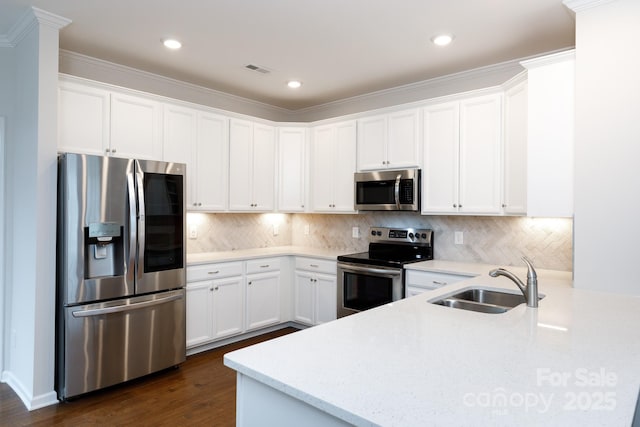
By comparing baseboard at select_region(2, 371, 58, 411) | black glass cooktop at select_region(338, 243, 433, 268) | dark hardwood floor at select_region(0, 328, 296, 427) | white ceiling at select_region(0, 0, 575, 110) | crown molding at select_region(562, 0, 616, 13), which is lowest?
dark hardwood floor at select_region(0, 328, 296, 427)

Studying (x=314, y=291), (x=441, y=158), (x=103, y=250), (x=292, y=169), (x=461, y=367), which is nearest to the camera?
(x=461, y=367)

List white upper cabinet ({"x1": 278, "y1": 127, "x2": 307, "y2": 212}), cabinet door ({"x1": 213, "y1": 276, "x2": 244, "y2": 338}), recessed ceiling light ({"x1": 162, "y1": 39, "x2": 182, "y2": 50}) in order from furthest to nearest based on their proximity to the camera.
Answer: white upper cabinet ({"x1": 278, "y1": 127, "x2": 307, "y2": 212}), cabinet door ({"x1": 213, "y1": 276, "x2": 244, "y2": 338}), recessed ceiling light ({"x1": 162, "y1": 39, "x2": 182, "y2": 50})

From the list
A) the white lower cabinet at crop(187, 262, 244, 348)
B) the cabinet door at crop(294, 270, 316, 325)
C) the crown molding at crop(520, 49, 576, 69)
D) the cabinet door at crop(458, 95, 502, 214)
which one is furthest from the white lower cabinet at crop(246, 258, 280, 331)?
the crown molding at crop(520, 49, 576, 69)

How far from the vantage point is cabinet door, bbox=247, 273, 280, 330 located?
407 cm

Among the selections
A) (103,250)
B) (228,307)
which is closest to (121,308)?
(103,250)

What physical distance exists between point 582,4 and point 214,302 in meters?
3.59

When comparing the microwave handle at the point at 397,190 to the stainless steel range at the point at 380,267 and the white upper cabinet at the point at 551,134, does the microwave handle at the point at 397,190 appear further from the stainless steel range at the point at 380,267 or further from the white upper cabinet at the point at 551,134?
the white upper cabinet at the point at 551,134

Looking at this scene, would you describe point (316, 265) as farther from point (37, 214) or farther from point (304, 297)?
point (37, 214)

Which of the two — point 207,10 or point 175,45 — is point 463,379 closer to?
point 207,10

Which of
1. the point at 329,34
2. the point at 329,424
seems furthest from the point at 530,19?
the point at 329,424

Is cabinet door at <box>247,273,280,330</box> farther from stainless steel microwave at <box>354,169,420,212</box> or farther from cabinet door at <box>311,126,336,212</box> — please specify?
stainless steel microwave at <box>354,169,420,212</box>

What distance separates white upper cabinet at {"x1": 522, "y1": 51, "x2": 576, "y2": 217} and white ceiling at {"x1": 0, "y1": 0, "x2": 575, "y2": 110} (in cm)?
41

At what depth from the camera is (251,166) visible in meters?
4.34

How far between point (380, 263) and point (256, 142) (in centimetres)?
191
